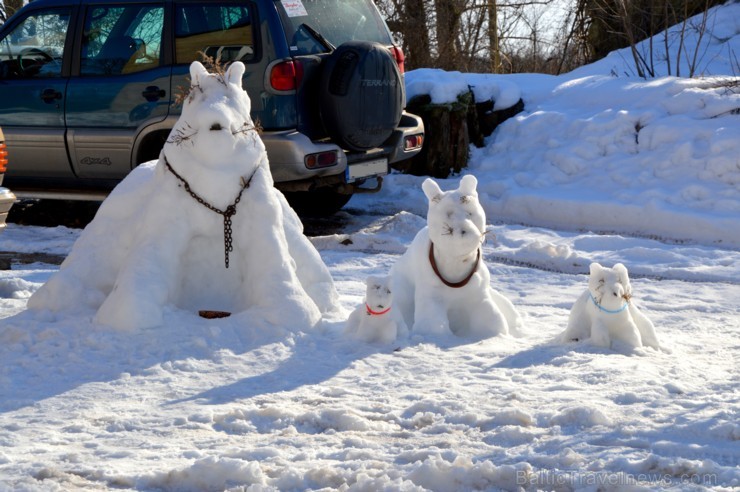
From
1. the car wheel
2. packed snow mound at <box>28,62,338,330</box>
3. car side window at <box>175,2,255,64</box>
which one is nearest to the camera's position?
packed snow mound at <box>28,62,338,330</box>

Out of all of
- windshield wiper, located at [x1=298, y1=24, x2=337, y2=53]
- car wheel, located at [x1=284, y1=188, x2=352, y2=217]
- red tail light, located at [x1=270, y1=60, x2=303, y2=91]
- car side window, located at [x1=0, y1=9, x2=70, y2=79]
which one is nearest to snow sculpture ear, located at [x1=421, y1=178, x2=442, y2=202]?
red tail light, located at [x1=270, y1=60, x2=303, y2=91]

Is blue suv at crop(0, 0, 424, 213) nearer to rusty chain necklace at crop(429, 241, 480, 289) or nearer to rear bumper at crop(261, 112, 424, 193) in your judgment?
rear bumper at crop(261, 112, 424, 193)

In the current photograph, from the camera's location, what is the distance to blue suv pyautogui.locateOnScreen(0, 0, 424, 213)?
8.90 meters

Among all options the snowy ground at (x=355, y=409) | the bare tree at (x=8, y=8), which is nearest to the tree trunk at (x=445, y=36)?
the bare tree at (x=8, y=8)

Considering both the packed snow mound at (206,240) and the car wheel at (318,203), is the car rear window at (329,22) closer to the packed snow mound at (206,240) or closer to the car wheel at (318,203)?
the car wheel at (318,203)

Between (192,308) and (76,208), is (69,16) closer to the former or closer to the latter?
(76,208)

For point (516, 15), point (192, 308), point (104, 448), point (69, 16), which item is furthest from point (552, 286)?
point (516, 15)

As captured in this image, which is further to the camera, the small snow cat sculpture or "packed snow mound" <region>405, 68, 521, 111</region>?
"packed snow mound" <region>405, 68, 521, 111</region>

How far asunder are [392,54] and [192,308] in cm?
443

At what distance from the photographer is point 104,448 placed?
4.22m

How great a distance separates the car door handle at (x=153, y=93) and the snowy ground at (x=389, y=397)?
1901 mm

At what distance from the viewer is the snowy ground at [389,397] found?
3.93m

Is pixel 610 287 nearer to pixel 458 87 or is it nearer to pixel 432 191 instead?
pixel 432 191

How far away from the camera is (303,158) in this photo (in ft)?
29.1
